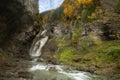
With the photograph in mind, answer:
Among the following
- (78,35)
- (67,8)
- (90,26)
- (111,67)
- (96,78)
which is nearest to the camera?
(96,78)

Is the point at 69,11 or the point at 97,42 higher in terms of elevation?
the point at 69,11

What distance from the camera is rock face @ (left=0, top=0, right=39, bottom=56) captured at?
48150mm

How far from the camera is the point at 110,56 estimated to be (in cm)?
4269

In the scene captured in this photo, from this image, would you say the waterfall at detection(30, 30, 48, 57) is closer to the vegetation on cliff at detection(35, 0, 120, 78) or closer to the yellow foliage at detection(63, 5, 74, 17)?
the vegetation on cliff at detection(35, 0, 120, 78)

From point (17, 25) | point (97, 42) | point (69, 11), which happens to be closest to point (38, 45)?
point (69, 11)

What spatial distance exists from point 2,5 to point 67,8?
5511 centimetres

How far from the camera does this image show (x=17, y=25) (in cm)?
5619

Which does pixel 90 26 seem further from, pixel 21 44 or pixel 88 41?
pixel 21 44

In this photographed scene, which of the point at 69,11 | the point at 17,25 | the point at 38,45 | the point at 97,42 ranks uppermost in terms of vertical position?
the point at 69,11

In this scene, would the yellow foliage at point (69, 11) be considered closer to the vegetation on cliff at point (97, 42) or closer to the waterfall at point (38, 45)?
the waterfall at point (38, 45)

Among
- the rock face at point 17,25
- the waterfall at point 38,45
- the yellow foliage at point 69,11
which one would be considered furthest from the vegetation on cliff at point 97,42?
the yellow foliage at point 69,11

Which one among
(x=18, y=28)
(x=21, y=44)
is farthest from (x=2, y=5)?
(x=21, y=44)

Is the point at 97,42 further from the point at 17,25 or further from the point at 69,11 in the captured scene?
the point at 69,11

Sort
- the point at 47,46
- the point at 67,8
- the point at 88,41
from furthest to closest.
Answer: the point at 67,8 → the point at 47,46 → the point at 88,41
